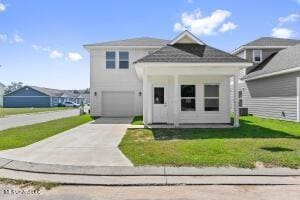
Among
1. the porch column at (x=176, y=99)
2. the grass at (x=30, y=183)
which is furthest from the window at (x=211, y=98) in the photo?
the grass at (x=30, y=183)

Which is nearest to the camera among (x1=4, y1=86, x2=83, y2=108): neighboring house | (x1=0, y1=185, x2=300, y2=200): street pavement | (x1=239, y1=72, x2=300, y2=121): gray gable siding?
(x1=0, y1=185, x2=300, y2=200): street pavement

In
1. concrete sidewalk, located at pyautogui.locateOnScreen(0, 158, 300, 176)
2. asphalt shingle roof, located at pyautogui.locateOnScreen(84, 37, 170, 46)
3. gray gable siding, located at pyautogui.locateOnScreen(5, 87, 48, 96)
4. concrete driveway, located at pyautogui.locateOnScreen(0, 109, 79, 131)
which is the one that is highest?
asphalt shingle roof, located at pyautogui.locateOnScreen(84, 37, 170, 46)

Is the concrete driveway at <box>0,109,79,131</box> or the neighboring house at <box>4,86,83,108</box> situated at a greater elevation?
the neighboring house at <box>4,86,83,108</box>

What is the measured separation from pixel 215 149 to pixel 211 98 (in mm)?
8191

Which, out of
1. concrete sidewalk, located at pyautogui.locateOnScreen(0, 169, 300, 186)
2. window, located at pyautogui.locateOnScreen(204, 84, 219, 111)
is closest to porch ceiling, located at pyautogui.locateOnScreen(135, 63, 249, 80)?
window, located at pyautogui.locateOnScreen(204, 84, 219, 111)

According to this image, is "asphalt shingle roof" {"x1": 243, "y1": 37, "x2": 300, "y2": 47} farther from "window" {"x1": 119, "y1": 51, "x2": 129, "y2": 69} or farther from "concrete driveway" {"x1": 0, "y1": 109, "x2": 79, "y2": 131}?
"concrete driveway" {"x1": 0, "y1": 109, "x2": 79, "y2": 131}

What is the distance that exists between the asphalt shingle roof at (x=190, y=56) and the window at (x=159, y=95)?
96.2 inches

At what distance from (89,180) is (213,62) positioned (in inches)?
391

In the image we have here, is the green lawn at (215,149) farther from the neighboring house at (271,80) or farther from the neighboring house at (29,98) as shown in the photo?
the neighboring house at (29,98)

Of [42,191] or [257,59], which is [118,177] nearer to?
[42,191]

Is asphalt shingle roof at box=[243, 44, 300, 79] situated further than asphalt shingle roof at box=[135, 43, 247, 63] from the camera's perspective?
Yes

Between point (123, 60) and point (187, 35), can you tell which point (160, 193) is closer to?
point (187, 35)

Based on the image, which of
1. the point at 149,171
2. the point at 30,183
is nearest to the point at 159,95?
the point at 149,171

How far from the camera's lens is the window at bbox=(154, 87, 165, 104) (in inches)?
692
